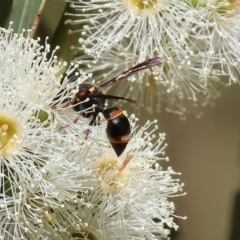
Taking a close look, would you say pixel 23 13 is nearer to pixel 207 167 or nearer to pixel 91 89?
pixel 91 89

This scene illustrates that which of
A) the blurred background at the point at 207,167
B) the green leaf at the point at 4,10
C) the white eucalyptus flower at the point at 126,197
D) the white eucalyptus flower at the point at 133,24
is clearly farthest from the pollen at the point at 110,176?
the blurred background at the point at 207,167

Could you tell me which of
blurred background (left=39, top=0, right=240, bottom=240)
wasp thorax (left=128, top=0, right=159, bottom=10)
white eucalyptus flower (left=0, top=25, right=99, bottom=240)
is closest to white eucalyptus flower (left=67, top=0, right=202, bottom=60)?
wasp thorax (left=128, top=0, right=159, bottom=10)

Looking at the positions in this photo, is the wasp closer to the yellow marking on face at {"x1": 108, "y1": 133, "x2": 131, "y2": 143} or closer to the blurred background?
the yellow marking on face at {"x1": 108, "y1": 133, "x2": 131, "y2": 143}

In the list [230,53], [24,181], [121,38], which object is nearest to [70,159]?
[24,181]

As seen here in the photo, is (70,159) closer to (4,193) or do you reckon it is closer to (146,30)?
(4,193)

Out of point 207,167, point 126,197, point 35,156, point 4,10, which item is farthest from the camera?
point 207,167

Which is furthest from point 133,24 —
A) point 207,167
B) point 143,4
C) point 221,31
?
point 207,167
